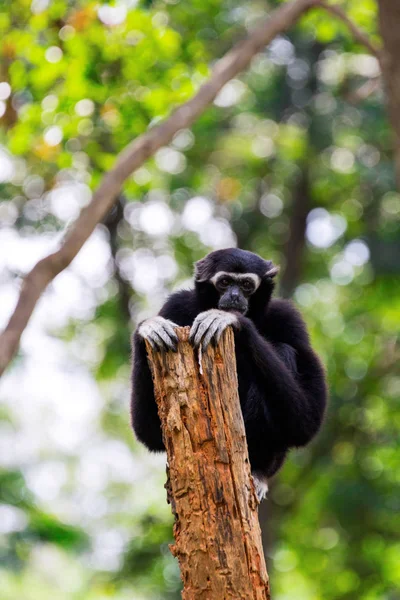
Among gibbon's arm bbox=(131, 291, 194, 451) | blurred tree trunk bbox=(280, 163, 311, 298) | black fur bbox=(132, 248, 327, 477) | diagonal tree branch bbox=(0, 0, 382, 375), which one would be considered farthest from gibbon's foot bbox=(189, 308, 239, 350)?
blurred tree trunk bbox=(280, 163, 311, 298)

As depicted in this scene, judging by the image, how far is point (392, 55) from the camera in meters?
8.03

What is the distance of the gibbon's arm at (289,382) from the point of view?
5.29 metres

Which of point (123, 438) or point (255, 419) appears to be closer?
point (255, 419)

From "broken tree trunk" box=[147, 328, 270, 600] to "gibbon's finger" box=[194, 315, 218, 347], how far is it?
0.23 feet

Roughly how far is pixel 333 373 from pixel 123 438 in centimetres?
586

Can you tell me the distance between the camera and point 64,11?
29.5 ft

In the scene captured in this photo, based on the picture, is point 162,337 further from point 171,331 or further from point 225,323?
point 225,323

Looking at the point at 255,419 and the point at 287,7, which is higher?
the point at 287,7

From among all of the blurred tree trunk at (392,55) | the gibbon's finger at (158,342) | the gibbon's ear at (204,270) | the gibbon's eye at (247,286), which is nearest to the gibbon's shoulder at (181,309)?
the gibbon's ear at (204,270)

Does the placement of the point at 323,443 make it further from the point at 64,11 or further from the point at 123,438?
the point at 64,11

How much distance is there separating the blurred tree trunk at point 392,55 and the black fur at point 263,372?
105 inches

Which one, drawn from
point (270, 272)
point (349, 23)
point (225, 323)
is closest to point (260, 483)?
point (270, 272)

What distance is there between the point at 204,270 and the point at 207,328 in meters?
1.85

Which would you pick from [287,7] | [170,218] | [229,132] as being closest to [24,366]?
[170,218]
